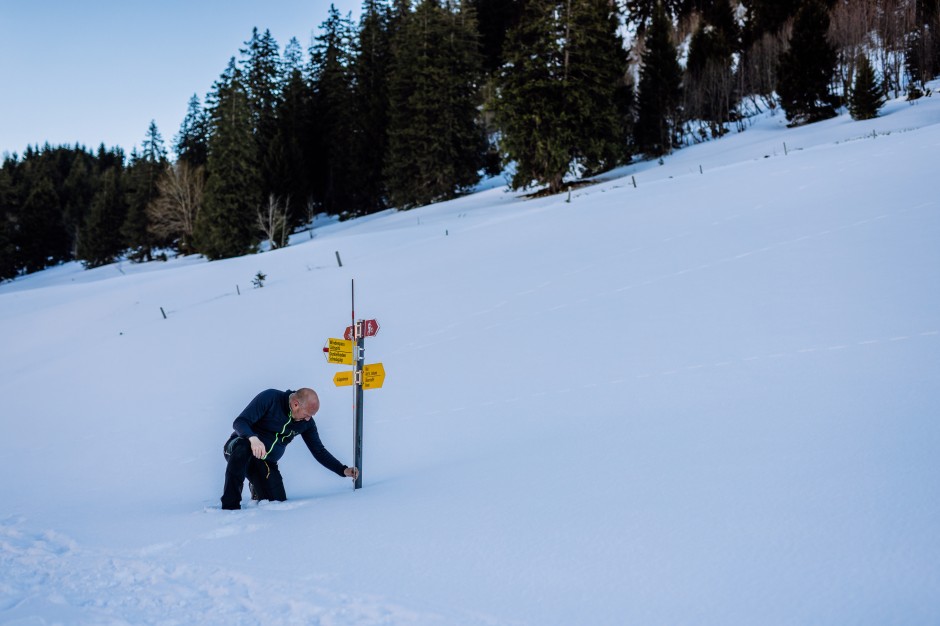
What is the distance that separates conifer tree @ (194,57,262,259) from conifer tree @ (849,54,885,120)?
112 feet

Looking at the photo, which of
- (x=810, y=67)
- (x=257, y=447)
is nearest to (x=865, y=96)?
(x=810, y=67)

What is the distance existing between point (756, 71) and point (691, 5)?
2053 centimetres

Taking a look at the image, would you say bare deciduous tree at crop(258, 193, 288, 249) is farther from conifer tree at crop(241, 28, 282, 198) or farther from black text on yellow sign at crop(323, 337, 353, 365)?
black text on yellow sign at crop(323, 337, 353, 365)

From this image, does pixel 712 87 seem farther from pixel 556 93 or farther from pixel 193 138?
pixel 193 138

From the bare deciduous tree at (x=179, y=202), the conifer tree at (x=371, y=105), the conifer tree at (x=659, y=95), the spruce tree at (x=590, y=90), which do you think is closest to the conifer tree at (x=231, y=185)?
the bare deciduous tree at (x=179, y=202)

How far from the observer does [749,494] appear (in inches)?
152

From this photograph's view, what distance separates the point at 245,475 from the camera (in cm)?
524

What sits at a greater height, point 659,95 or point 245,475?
point 659,95

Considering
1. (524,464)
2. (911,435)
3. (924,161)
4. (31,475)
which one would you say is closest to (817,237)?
(924,161)

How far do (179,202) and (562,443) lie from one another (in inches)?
1866

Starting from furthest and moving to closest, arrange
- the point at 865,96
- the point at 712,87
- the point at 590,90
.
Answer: the point at 712,87 → the point at 590,90 → the point at 865,96

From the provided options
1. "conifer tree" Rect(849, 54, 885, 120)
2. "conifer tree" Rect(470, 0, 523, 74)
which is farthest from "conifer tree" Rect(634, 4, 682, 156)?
"conifer tree" Rect(470, 0, 523, 74)

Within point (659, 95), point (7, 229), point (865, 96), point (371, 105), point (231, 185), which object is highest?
point (371, 105)

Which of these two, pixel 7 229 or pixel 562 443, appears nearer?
pixel 562 443
